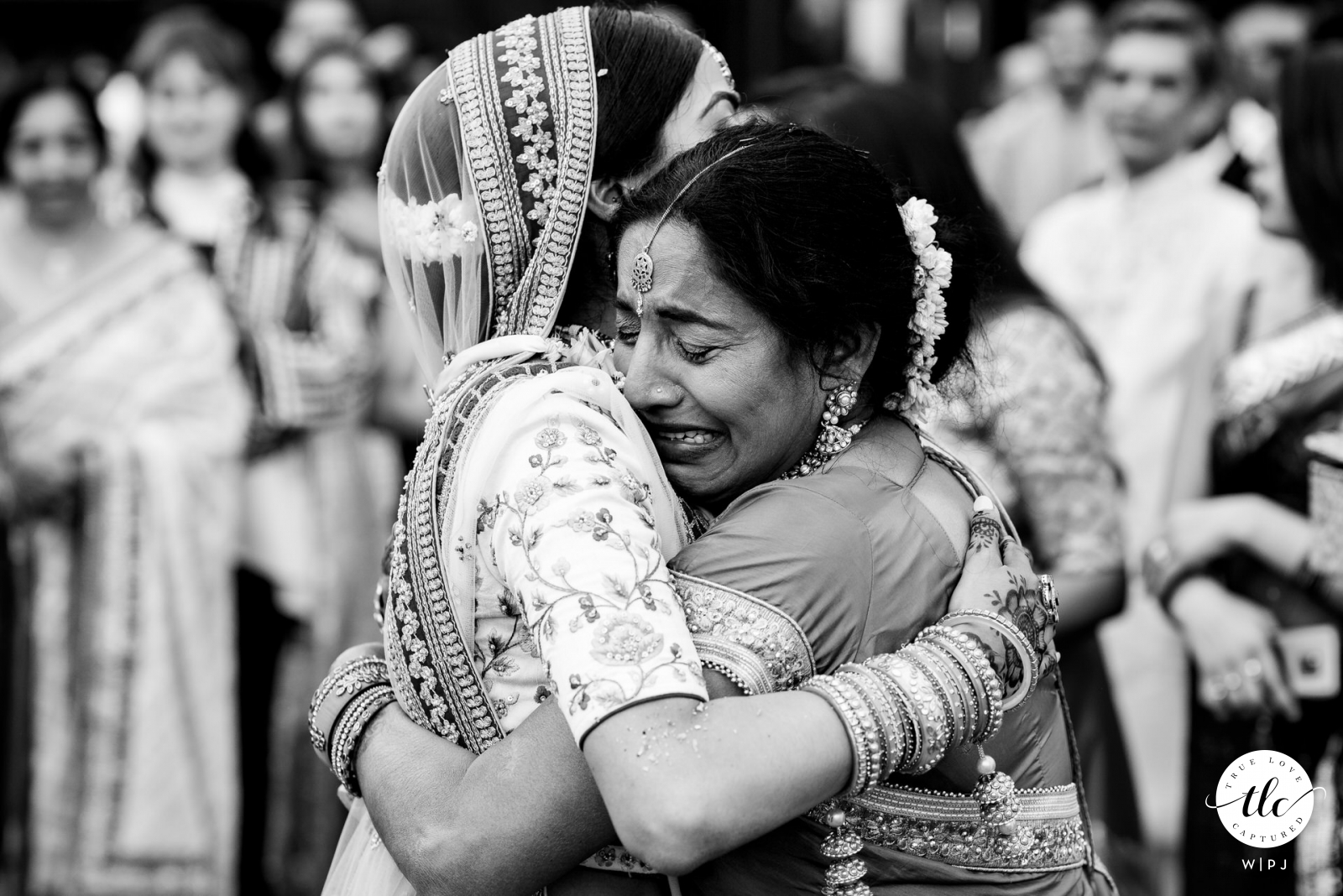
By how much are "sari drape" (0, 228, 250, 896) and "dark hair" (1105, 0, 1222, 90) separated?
336 centimetres

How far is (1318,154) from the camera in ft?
12.1

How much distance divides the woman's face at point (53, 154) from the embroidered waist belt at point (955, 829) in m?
4.23

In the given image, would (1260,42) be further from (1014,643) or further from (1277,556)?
(1014,643)

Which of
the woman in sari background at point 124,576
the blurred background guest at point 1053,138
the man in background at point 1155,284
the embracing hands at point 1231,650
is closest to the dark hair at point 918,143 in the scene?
the embracing hands at point 1231,650

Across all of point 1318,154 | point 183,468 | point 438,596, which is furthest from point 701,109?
point 183,468

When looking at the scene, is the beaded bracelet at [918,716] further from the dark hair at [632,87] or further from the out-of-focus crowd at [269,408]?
the out-of-focus crowd at [269,408]

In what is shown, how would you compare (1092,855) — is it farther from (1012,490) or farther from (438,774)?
(1012,490)

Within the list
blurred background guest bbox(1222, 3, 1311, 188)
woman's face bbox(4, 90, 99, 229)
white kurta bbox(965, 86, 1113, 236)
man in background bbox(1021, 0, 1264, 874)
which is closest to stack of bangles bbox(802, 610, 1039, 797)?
man in background bbox(1021, 0, 1264, 874)

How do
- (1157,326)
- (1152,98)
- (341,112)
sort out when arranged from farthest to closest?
(341,112)
(1152,98)
(1157,326)

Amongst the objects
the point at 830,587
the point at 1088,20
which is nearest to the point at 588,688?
the point at 830,587

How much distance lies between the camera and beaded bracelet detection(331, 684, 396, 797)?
202 centimetres

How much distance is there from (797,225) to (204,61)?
4.48 m

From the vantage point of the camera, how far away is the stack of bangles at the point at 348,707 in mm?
2025

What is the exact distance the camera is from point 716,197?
184cm
